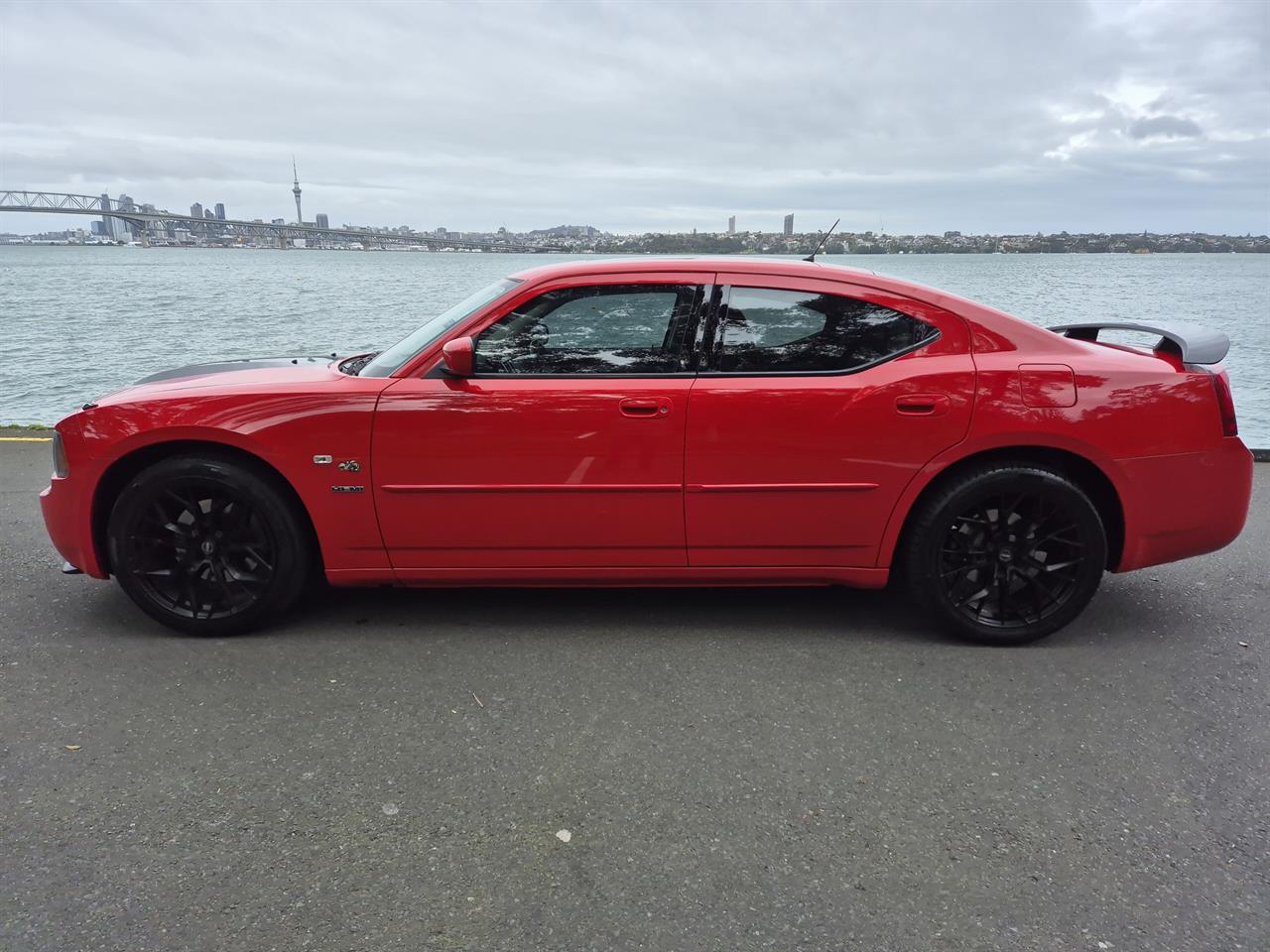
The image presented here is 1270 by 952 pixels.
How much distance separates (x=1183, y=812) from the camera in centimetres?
251

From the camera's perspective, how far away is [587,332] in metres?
3.59

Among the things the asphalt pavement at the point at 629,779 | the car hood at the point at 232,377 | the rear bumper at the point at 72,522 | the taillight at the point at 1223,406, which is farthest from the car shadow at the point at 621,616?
the car hood at the point at 232,377

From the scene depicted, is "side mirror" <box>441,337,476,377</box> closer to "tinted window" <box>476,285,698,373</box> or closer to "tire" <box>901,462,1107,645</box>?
"tinted window" <box>476,285,698,373</box>

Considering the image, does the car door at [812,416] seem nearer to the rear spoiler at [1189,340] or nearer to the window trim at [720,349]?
the window trim at [720,349]

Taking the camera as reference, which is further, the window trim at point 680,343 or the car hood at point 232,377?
the car hood at point 232,377

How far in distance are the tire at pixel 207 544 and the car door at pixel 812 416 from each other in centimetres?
170

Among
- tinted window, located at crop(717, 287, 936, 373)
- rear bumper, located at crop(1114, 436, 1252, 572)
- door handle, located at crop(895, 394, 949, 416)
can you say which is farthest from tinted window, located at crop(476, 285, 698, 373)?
rear bumper, located at crop(1114, 436, 1252, 572)

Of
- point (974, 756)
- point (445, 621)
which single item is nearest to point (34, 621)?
point (445, 621)

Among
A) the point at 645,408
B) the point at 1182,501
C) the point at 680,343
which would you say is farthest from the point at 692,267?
the point at 1182,501

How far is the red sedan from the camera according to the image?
347 centimetres

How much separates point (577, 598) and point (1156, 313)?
120 feet

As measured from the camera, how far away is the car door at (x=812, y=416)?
3.46 metres

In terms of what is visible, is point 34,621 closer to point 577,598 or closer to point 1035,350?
point 577,598

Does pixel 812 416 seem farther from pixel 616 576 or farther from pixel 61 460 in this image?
pixel 61 460
